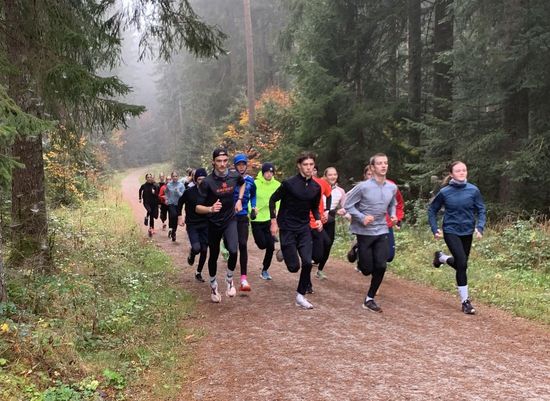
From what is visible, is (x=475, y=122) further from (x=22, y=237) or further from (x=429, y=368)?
(x=22, y=237)

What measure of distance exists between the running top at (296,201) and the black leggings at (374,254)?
0.84 meters

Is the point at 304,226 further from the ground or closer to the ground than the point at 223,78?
closer to the ground

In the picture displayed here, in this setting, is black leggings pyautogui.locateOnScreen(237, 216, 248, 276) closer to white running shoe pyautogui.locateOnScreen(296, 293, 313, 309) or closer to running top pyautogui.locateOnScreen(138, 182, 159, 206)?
white running shoe pyautogui.locateOnScreen(296, 293, 313, 309)

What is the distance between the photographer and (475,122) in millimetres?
12672

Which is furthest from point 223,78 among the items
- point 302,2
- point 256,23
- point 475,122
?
point 475,122

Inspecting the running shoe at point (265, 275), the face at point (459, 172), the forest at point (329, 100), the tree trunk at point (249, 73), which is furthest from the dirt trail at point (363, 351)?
the tree trunk at point (249, 73)

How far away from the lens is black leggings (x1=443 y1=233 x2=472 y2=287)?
6.76 metres

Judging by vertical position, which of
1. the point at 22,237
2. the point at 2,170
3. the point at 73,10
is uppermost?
the point at 73,10

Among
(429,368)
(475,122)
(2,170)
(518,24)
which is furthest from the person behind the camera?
(475,122)

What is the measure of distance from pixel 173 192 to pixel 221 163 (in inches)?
279

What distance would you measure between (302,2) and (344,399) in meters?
16.7

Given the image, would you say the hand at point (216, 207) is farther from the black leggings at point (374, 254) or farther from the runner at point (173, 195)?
the runner at point (173, 195)

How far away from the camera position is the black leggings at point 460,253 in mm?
6762

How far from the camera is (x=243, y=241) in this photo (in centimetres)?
830
